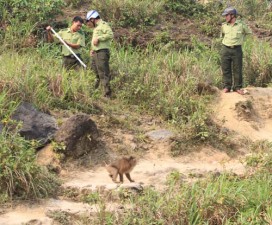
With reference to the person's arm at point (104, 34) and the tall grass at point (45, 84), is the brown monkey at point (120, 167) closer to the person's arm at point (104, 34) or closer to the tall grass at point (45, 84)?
the tall grass at point (45, 84)

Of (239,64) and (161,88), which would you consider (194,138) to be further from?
(239,64)

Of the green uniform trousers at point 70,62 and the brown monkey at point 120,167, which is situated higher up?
the green uniform trousers at point 70,62

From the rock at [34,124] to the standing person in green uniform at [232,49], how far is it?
3.51 metres

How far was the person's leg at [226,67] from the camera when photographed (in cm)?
880

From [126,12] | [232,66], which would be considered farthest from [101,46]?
[126,12]

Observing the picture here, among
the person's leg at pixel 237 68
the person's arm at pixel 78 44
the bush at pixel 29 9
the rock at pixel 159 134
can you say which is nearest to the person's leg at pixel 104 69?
the person's arm at pixel 78 44

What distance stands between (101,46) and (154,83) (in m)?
1.08

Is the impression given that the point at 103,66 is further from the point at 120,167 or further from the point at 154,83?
the point at 120,167

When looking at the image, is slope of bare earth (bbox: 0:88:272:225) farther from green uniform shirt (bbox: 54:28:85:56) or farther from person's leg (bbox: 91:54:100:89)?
green uniform shirt (bbox: 54:28:85:56)

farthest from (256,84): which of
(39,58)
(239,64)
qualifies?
(39,58)

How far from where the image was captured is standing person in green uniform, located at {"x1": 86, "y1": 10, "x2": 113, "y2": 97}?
8.07 metres

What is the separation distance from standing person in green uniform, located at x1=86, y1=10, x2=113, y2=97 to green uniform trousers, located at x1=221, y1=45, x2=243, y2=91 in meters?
2.07

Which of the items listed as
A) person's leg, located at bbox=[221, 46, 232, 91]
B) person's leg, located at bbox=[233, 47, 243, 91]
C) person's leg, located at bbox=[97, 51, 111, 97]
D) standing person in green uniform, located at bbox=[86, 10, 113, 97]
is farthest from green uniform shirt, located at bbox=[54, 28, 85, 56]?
person's leg, located at bbox=[233, 47, 243, 91]

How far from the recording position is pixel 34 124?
21.5 ft
